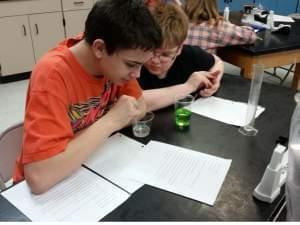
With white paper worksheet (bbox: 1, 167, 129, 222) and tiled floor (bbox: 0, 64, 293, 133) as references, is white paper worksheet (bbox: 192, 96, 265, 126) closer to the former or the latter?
white paper worksheet (bbox: 1, 167, 129, 222)

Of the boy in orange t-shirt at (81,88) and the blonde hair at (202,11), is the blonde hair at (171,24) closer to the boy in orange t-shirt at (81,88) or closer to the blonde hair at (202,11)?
the boy in orange t-shirt at (81,88)

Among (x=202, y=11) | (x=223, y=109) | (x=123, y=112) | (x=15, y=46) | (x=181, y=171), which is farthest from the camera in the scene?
(x=15, y=46)

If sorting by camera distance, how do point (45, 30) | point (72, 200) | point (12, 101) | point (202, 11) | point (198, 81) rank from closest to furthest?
1. point (72, 200)
2. point (198, 81)
3. point (202, 11)
4. point (12, 101)
5. point (45, 30)

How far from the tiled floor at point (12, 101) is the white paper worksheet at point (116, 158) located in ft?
5.96

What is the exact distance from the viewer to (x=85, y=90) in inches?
43.8

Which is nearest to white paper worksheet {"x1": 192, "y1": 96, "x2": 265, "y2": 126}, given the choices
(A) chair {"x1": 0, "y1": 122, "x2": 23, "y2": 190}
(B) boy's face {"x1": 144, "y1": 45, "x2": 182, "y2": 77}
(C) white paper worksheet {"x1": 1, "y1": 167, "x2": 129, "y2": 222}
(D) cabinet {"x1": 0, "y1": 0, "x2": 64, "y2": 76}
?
(B) boy's face {"x1": 144, "y1": 45, "x2": 182, "y2": 77}

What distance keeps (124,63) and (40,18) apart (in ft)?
9.43

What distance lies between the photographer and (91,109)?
118 centimetres

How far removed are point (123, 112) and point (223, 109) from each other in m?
0.49

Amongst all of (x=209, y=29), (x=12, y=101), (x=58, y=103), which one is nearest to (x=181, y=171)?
(x=58, y=103)

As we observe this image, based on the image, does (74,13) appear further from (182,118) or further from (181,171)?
(181,171)

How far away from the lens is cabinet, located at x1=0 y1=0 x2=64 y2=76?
3.41 m

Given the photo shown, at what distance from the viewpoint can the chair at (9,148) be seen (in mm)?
1159

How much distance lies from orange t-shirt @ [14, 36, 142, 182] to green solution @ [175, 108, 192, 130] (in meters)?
0.29
